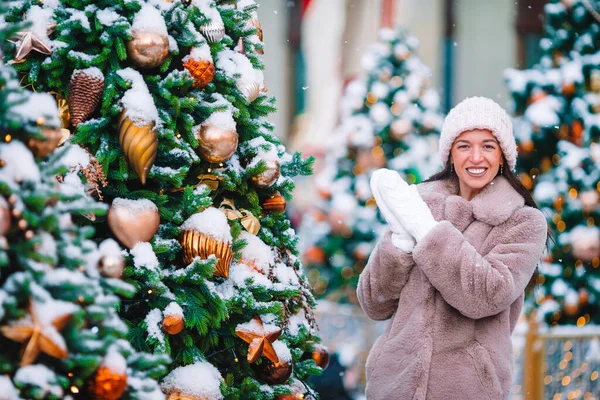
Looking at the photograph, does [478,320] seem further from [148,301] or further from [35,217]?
[35,217]

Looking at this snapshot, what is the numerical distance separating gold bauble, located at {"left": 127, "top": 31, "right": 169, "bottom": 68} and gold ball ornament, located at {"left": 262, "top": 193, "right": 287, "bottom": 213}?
58 centimetres

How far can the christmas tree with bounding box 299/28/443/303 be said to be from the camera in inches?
248

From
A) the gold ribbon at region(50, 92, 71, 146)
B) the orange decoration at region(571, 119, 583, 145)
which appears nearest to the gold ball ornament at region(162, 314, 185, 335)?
the gold ribbon at region(50, 92, 71, 146)

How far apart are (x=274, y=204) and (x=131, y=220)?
56 cm

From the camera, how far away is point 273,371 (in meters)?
2.10

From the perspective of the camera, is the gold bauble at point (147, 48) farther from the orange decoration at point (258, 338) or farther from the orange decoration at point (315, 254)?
the orange decoration at point (315, 254)

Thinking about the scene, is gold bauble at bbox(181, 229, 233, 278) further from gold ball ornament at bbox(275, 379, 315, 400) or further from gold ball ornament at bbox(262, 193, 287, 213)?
gold ball ornament at bbox(275, 379, 315, 400)

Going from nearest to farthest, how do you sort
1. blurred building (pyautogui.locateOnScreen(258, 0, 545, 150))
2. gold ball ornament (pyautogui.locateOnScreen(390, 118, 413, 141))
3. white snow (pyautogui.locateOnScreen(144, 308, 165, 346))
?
1. white snow (pyautogui.locateOnScreen(144, 308, 165, 346))
2. gold ball ornament (pyautogui.locateOnScreen(390, 118, 413, 141))
3. blurred building (pyautogui.locateOnScreen(258, 0, 545, 150))

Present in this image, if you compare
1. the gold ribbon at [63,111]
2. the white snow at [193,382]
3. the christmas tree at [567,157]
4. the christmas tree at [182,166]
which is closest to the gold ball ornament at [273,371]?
the christmas tree at [182,166]

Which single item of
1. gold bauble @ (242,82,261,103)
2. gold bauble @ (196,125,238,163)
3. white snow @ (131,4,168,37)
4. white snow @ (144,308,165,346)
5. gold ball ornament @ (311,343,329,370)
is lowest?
gold ball ornament @ (311,343,329,370)

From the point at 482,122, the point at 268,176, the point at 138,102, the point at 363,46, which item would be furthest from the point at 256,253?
the point at 363,46

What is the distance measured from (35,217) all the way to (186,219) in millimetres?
743

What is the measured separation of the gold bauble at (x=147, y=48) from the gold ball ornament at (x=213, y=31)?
17 cm

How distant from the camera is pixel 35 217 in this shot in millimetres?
1269
